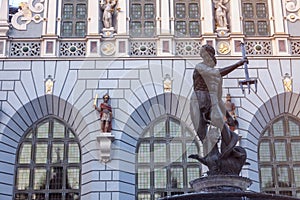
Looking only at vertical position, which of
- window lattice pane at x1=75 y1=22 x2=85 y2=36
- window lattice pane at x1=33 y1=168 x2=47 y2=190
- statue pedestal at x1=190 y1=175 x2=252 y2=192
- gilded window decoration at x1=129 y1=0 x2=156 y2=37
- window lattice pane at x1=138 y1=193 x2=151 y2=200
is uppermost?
gilded window decoration at x1=129 y1=0 x2=156 y2=37

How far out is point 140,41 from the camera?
22406 mm

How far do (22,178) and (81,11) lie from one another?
7.77m

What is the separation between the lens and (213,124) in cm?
1130

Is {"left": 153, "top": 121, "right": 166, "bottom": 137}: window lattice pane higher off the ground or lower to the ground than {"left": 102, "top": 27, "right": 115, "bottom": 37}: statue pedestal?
lower

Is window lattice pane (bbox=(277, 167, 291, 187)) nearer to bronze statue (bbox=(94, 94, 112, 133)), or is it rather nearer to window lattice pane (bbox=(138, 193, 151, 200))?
window lattice pane (bbox=(138, 193, 151, 200))

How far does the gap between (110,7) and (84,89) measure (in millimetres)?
3965

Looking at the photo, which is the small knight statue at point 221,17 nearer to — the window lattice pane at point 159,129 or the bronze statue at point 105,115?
the window lattice pane at point 159,129

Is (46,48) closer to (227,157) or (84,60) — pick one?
(84,60)

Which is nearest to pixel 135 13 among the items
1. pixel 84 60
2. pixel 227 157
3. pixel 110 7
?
pixel 110 7

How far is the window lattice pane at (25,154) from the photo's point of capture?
829 inches

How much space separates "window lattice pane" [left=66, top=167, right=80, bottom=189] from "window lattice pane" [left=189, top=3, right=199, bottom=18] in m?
8.46

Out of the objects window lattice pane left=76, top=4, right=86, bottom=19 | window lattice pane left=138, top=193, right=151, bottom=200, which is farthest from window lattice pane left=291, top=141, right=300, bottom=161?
window lattice pane left=76, top=4, right=86, bottom=19

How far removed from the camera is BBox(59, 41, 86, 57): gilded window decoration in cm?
2219

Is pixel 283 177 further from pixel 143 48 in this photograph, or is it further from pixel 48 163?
pixel 48 163
